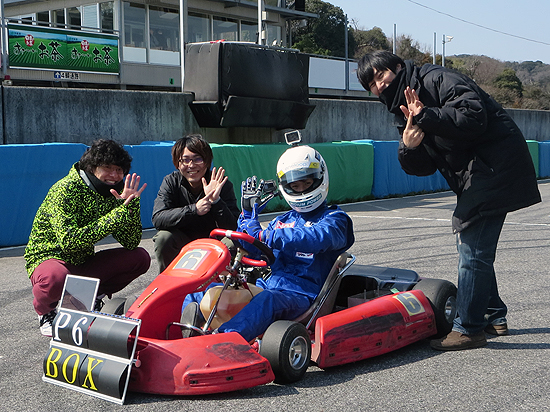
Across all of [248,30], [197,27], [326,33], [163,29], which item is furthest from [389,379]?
[326,33]

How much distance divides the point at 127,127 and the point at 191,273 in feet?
26.1

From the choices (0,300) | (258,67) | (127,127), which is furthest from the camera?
(258,67)

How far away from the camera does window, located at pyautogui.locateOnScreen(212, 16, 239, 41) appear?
75.1ft

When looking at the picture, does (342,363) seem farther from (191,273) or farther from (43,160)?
(43,160)

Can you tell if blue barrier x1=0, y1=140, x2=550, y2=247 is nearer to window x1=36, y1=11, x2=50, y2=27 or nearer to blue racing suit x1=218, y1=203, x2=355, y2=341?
blue racing suit x1=218, y1=203, x2=355, y2=341

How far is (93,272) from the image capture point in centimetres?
425

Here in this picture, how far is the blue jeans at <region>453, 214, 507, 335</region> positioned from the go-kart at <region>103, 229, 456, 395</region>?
0.22 m

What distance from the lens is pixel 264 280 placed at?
3.86 m

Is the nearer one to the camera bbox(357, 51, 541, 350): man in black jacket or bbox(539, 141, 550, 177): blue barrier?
bbox(357, 51, 541, 350): man in black jacket

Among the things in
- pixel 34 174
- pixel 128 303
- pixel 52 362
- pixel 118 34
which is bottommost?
pixel 128 303

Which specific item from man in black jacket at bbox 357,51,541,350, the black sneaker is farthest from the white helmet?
the black sneaker

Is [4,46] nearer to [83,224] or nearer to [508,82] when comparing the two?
[83,224]

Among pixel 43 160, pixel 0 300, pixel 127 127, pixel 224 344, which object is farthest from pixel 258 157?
pixel 224 344

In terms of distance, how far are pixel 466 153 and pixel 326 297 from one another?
115 centimetres
